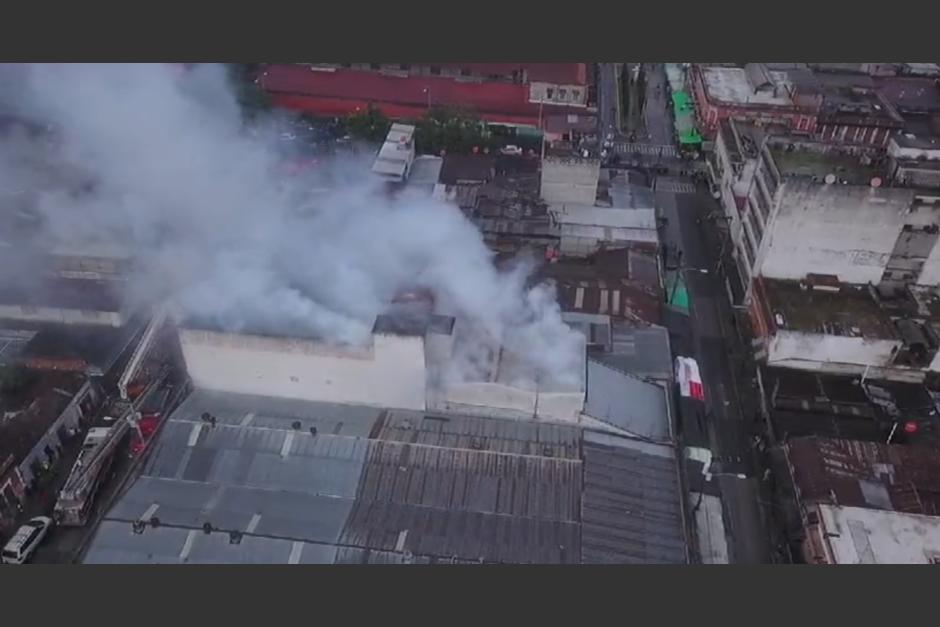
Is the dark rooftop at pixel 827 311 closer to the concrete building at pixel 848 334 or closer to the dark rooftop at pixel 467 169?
the concrete building at pixel 848 334

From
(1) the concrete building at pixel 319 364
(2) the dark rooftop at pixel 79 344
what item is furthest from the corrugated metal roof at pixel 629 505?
(2) the dark rooftop at pixel 79 344

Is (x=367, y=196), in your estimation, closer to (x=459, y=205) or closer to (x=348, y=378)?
(x=459, y=205)

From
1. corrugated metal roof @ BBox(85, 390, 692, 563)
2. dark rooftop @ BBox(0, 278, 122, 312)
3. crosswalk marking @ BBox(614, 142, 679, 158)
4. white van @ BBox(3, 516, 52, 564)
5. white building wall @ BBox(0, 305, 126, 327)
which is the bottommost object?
white van @ BBox(3, 516, 52, 564)

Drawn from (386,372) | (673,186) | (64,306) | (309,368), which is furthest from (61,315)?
(673,186)

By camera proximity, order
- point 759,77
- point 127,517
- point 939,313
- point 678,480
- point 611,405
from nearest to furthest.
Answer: point 127,517 → point 678,480 → point 611,405 → point 939,313 → point 759,77

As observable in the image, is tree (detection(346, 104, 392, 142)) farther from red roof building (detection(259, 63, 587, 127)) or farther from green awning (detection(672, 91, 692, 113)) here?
green awning (detection(672, 91, 692, 113))

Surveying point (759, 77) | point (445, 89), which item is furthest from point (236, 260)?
point (759, 77)

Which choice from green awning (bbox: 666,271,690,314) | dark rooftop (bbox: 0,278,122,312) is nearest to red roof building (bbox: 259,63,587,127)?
green awning (bbox: 666,271,690,314)
